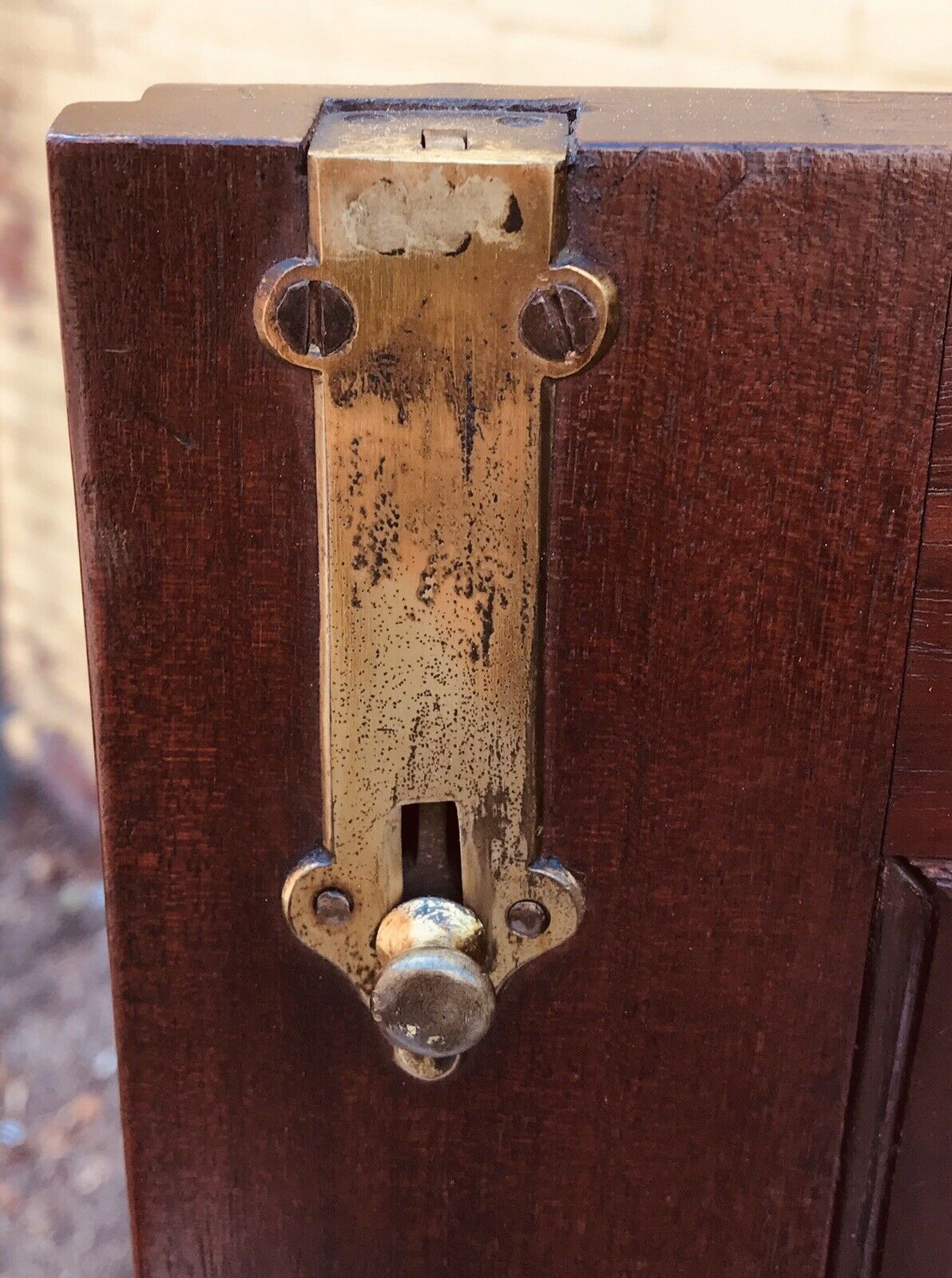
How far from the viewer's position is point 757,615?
1.31 ft

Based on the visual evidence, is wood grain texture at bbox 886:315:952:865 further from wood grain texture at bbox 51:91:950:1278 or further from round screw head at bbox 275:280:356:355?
round screw head at bbox 275:280:356:355

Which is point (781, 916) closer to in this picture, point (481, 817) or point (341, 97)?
point (481, 817)

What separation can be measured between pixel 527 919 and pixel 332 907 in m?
0.07

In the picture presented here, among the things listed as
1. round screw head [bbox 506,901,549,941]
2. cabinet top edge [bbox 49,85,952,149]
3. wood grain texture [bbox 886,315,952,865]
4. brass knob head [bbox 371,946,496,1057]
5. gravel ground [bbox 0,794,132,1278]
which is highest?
cabinet top edge [bbox 49,85,952,149]

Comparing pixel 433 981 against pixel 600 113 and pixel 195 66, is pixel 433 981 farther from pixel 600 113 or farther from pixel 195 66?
pixel 195 66

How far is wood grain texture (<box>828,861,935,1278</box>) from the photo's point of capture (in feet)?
1.44

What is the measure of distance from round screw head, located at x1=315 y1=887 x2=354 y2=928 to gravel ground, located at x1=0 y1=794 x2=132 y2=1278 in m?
1.36

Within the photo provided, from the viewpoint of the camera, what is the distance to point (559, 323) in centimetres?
36

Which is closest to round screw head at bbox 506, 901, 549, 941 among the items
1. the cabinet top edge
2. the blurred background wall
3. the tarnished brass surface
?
the tarnished brass surface

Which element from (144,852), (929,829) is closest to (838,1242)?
(929,829)

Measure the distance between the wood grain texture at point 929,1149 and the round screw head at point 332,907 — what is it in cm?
21

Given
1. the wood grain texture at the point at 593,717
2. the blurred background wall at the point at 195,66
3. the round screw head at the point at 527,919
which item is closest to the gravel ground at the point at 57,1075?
the blurred background wall at the point at 195,66

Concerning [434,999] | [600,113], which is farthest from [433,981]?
[600,113]

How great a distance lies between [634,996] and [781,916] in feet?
0.20
